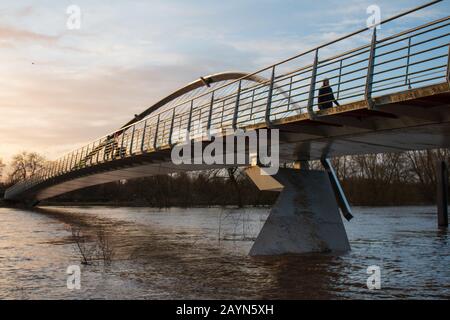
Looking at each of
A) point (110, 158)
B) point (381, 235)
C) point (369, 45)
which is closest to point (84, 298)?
point (369, 45)

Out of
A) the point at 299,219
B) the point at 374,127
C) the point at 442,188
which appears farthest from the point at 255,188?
the point at 374,127

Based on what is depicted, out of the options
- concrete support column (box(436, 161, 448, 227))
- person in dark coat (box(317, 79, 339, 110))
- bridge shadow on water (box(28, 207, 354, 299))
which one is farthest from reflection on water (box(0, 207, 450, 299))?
concrete support column (box(436, 161, 448, 227))

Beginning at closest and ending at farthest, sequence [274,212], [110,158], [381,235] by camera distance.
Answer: [274,212]
[381,235]
[110,158]

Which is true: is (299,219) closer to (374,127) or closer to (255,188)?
(374,127)

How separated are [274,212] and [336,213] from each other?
7.11 feet

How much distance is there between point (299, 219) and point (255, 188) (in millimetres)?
52362

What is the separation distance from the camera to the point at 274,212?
1733 cm

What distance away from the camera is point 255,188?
69.8 m

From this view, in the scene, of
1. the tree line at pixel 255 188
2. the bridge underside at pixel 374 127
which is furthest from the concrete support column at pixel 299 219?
the tree line at pixel 255 188

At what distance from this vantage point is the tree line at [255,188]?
70562mm

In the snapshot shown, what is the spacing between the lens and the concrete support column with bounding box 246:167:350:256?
55.9ft

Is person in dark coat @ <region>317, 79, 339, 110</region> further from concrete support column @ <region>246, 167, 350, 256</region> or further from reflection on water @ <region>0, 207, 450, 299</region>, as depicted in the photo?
reflection on water @ <region>0, 207, 450, 299</region>

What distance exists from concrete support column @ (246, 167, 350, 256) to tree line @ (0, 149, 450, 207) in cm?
4690
